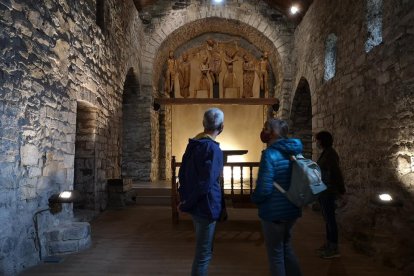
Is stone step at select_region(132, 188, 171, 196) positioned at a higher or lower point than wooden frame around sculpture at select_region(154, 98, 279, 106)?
lower

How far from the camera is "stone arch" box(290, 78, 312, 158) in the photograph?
8.76m

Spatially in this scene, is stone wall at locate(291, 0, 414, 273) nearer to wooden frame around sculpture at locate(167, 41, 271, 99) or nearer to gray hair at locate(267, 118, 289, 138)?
gray hair at locate(267, 118, 289, 138)

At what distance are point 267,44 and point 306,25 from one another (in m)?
2.10

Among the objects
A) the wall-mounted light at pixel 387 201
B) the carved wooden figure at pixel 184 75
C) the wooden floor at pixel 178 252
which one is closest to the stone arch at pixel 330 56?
the wooden floor at pixel 178 252

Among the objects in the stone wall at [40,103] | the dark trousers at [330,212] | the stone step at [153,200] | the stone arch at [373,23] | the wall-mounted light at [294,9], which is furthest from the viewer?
the wall-mounted light at [294,9]

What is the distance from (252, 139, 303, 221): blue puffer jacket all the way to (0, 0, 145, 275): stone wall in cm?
217

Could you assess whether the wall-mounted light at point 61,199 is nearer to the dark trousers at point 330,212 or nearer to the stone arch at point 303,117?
the dark trousers at point 330,212

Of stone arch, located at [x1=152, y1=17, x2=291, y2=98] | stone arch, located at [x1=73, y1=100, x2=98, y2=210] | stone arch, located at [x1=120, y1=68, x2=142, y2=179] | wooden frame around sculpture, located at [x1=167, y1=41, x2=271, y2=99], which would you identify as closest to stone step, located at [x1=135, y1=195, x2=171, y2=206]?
stone arch, located at [x1=73, y1=100, x2=98, y2=210]

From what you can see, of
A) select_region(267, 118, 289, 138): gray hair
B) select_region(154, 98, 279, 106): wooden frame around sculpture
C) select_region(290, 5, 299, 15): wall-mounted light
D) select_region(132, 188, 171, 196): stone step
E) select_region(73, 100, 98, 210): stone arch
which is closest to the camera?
select_region(267, 118, 289, 138): gray hair

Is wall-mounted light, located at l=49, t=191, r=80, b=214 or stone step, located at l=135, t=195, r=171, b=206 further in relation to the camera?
stone step, located at l=135, t=195, r=171, b=206

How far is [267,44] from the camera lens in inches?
393

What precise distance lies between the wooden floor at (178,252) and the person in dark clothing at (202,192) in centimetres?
96

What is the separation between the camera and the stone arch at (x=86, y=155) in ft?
18.2

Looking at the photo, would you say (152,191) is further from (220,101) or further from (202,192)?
(202,192)
